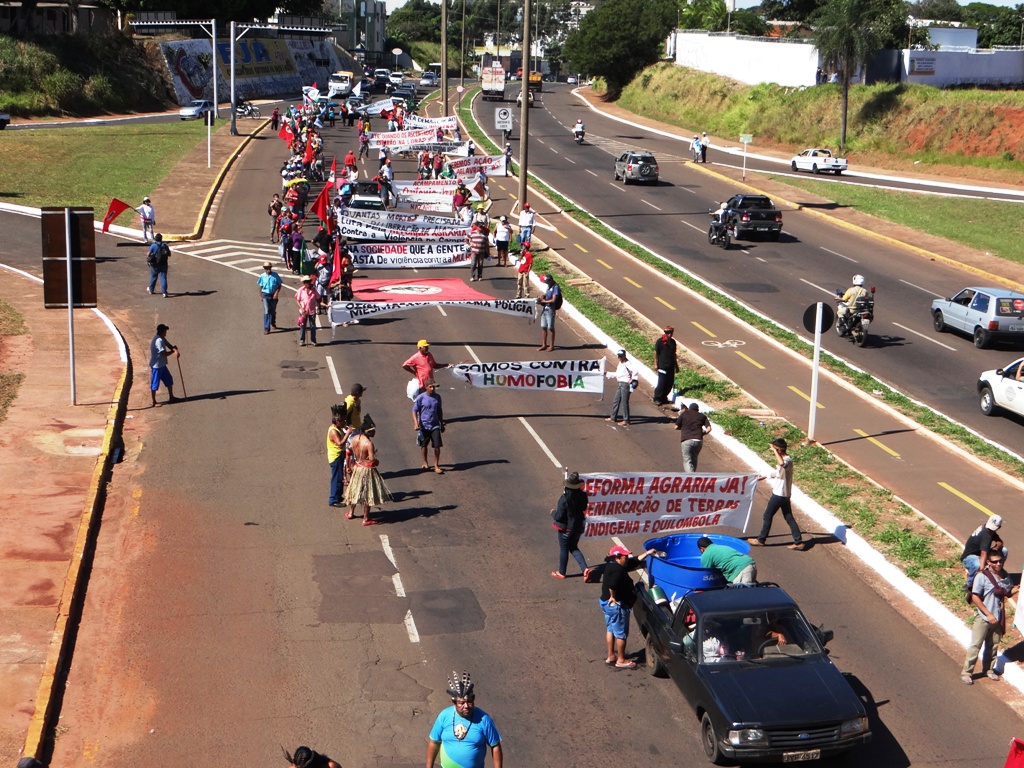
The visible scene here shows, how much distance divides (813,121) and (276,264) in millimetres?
50408

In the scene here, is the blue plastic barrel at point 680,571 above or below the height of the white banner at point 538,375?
below

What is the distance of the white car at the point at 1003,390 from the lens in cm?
2391

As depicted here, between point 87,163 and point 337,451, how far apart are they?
137 ft

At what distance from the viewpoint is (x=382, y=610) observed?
14.3 meters

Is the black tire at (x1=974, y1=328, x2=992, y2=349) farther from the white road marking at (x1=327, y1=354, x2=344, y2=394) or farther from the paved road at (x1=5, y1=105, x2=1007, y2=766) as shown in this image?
the white road marking at (x1=327, y1=354, x2=344, y2=394)

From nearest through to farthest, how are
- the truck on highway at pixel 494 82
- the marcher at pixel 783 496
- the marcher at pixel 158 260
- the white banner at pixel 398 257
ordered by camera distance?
the marcher at pixel 783 496 < the marcher at pixel 158 260 < the white banner at pixel 398 257 < the truck on highway at pixel 494 82

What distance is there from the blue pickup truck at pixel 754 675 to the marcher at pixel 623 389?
9.57 m

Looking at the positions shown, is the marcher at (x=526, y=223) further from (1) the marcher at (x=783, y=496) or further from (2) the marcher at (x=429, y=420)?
(1) the marcher at (x=783, y=496)

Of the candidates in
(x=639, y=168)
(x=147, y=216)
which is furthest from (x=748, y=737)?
(x=639, y=168)

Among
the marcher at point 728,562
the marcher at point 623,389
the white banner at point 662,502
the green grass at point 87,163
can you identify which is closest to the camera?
the marcher at point 728,562

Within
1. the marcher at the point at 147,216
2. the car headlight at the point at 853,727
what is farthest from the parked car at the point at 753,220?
the car headlight at the point at 853,727

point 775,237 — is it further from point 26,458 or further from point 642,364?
point 26,458

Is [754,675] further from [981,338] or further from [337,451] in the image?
[981,338]

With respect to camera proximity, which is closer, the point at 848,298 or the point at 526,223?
the point at 848,298
